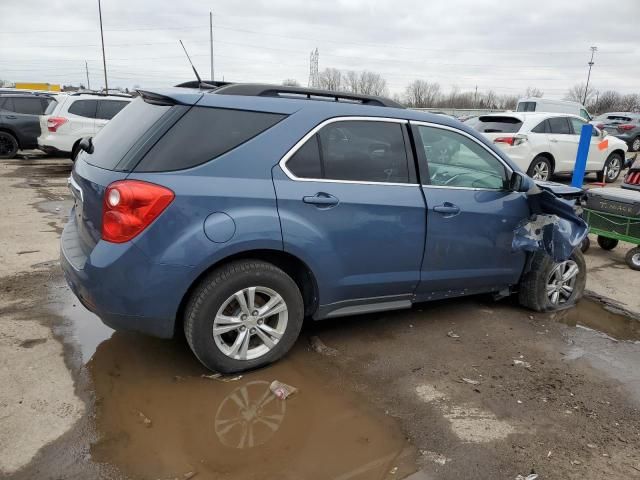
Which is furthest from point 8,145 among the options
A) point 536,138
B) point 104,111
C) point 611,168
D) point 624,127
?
point 624,127

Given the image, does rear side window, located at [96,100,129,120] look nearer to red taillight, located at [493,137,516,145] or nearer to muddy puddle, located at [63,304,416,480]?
red taillight, located at [493,137,516,145]

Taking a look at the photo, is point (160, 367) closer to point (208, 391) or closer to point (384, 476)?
point (208, 391)

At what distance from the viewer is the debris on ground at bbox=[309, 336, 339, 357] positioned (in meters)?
3.75

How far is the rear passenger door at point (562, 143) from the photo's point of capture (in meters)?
11.4

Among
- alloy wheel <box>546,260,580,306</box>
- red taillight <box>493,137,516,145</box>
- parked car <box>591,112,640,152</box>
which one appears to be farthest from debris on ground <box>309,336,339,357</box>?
parked car <box>591,112,640,152</box>

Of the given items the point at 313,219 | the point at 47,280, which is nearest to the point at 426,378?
the point at 313,219

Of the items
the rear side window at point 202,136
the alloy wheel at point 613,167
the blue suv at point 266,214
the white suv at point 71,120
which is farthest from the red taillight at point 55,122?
the alloy wheel at point 613,167

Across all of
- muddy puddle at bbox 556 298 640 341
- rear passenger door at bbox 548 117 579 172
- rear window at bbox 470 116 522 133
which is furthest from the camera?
rear passenger door at bbox 548 117 579 172

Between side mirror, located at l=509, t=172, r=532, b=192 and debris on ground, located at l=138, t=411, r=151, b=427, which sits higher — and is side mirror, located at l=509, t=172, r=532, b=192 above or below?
above

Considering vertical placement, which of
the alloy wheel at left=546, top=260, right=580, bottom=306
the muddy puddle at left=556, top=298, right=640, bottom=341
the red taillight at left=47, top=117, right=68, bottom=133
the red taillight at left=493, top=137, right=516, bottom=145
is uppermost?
the red taillight at left=493, top=137, right=516, bottom=145

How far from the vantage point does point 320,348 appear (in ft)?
12.5

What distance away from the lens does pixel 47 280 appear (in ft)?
16.0

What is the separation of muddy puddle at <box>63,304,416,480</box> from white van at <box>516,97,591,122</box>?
18.6 meters

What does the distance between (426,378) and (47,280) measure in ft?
11.9
